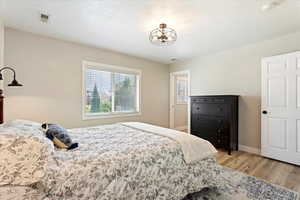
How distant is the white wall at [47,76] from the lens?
106 inches

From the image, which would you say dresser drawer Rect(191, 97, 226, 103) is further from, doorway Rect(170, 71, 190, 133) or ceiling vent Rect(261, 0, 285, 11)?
ceiling vent Rect(261, 0, 285, 11)

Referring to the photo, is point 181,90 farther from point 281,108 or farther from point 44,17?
point 44,17

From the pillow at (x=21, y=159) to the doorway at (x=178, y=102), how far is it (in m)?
4.35

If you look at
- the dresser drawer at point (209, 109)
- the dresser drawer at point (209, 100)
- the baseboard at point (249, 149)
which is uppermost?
the dresser drawer at point (209, 100)

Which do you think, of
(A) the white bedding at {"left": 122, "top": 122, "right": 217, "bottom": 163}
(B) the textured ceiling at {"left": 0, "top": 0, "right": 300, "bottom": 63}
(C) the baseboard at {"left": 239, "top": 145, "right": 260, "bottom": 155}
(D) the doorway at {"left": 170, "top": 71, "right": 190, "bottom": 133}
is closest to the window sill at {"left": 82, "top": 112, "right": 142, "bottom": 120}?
(D) the doorway at {"left": 170, "top": 71, "right": 190, "bottom": 133}

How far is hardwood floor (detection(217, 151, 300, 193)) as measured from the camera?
2101 millimetres

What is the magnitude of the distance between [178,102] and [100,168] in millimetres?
4747

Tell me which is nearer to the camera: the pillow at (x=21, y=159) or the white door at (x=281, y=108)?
the pillow at (x=21, y=159)

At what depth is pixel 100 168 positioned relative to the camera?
1.15 m

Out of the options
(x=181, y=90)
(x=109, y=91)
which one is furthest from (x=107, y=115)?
(x=181, y=90)

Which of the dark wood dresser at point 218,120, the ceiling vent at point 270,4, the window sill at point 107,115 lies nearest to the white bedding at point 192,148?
the dark wood dresser at point 218,120

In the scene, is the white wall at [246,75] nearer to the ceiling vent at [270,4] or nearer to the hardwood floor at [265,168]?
the hardwood floor at [265,168]

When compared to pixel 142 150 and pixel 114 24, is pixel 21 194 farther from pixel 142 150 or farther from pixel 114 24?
pixel 114 24

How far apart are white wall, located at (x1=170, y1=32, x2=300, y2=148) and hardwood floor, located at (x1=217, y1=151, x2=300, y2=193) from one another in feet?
1.61
